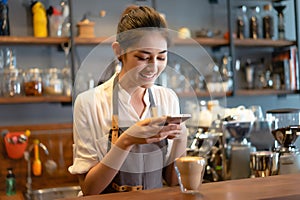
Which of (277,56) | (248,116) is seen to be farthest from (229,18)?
(248,116)

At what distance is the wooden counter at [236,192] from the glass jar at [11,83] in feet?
6.96

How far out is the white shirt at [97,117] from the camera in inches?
63.7

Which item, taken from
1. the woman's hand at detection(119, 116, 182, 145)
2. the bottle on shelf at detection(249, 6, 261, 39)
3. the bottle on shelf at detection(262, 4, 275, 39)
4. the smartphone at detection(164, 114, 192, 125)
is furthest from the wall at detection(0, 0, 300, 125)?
the smartphone at detection(164, 114, 192, 125)

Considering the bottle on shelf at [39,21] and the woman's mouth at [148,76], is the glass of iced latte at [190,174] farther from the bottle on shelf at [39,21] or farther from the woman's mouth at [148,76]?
the bottle on shelf at [39,21]

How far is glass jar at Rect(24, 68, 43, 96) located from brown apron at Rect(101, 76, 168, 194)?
171cm

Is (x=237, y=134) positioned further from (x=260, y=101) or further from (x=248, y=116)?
(x=260, y=101)

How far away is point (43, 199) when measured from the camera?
3189 millimetres

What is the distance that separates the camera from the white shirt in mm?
1619

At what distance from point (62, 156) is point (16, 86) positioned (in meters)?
0.59

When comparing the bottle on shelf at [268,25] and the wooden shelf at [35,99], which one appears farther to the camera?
the bottle on shelf at [268,25]

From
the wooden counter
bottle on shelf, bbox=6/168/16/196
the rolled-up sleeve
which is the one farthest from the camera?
bottle on shelf, bbox=6/168/16/196

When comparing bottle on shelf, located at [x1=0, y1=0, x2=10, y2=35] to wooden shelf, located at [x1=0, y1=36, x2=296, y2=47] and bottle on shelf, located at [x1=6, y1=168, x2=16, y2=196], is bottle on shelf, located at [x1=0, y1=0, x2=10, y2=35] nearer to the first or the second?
wooden shelf, located at [x1=0, y1=36, x2=296, y2=47]

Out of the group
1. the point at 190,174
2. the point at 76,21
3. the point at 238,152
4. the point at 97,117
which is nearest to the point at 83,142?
the point at 97,117

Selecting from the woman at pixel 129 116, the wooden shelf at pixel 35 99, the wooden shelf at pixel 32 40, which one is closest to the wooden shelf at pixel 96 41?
the wooden shelf at pixel 32 40
